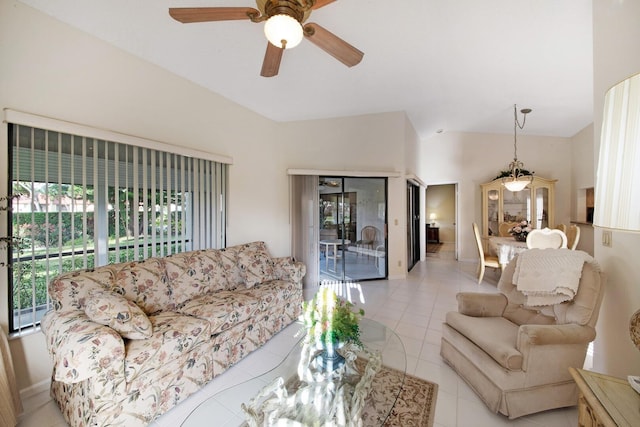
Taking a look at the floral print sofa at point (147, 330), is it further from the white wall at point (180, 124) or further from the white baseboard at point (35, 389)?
the white wall at point (180, 124)

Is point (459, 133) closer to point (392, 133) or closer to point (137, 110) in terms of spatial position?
point (392, 133)

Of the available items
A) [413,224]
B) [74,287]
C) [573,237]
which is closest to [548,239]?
[573,237]

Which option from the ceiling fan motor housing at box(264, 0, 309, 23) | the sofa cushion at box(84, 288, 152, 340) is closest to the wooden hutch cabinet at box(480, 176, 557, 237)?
the ceiling fan motor housing at box(264, 0, 309, 23)

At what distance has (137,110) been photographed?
2.46m

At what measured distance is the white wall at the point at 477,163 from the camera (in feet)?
19.0

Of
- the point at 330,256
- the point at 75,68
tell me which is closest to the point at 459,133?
the point at 330,256

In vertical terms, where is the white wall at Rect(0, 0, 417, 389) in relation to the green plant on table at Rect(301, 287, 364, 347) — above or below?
above

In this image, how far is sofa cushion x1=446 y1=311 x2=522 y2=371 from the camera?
Result: 59.2 inches

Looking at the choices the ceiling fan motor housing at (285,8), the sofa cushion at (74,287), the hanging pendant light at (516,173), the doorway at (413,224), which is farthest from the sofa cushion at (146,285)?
the hanging pendant light at (516,173)

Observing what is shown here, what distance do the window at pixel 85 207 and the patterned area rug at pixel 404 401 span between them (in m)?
2.49

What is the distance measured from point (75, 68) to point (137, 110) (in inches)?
19.5

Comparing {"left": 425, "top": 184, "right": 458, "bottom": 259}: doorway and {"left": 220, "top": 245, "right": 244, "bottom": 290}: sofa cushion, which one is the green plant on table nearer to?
{"left": 220, "top": 245, "right": 244, "bottom": 290}: sofa cushion

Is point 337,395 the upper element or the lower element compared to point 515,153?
lower

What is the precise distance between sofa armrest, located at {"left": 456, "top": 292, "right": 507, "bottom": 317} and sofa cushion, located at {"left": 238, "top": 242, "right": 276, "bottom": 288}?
6.83 ft
